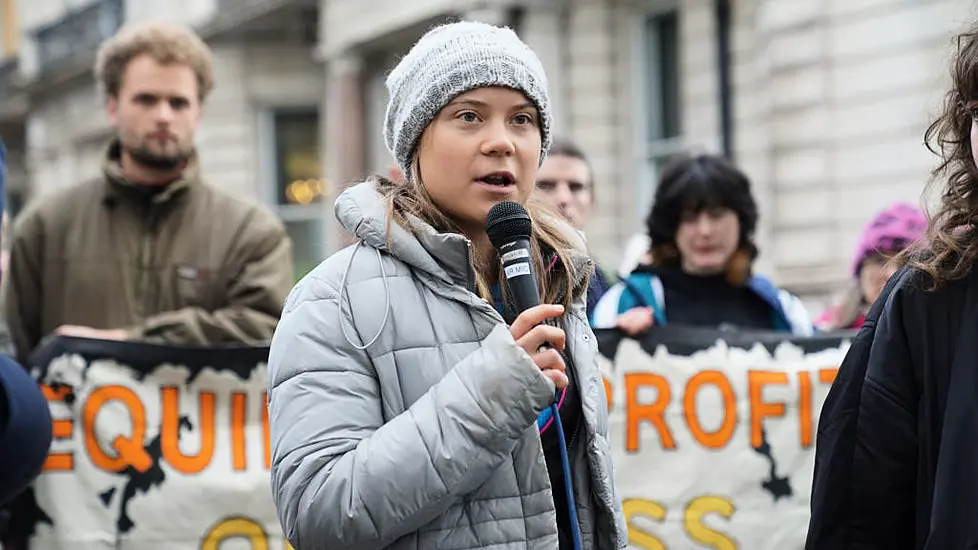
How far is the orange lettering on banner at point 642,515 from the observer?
4676 millimetres

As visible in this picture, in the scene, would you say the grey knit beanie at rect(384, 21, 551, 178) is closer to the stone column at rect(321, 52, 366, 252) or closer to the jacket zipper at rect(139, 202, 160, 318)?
the jacket zipper at rect(139, 202, 160, 318)

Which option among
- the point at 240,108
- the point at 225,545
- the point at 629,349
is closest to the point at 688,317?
the point at 629,349

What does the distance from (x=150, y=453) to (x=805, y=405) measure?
2.25 meters

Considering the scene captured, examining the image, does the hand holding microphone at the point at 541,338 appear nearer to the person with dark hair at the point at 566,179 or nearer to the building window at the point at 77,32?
the person with dark hair at the point at 566,179

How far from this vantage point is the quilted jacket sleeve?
2.24m

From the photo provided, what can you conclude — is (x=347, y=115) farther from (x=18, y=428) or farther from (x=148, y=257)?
(x=18, y=428)

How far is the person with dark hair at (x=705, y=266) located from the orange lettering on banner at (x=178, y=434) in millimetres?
1395

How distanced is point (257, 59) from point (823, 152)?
35.2 ft

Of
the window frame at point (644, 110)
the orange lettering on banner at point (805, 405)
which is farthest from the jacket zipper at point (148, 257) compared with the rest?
the window frame at point (644, 110)

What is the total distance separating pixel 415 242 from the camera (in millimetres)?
2445

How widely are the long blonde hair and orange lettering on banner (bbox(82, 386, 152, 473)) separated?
2.20 m

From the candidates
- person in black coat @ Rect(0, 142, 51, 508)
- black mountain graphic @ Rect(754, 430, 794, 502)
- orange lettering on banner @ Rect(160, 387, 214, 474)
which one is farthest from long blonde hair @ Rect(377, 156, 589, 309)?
black mountain graphic @ Rect(754, 430, 794, 502)

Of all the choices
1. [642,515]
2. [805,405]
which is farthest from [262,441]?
[805,405]

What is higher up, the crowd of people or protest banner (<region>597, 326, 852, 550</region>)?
the crowd of people
